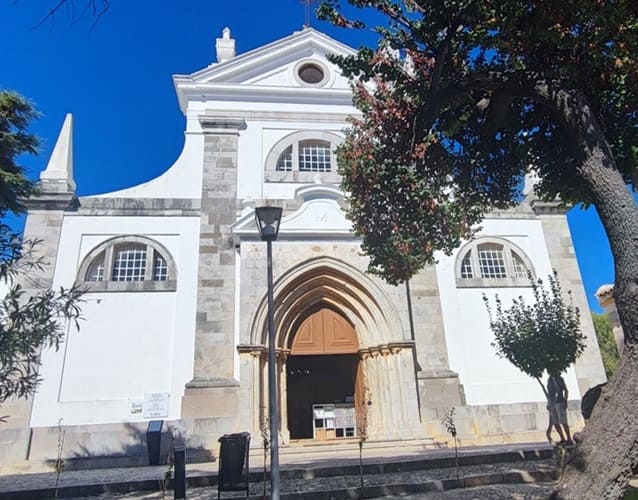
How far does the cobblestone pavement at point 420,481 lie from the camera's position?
21.5ft

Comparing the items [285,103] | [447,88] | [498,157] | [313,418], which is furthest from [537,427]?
[285,103]

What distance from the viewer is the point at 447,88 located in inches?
254

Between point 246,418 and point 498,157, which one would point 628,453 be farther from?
point 246,418

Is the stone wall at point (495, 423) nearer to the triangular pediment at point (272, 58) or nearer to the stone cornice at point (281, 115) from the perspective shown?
the stone cornice at point (281, 115)

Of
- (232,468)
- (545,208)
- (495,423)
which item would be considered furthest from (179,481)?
(545,208)

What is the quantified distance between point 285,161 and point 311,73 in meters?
3.84

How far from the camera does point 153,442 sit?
1090 centimetres

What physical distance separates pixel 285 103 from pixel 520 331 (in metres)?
10.0

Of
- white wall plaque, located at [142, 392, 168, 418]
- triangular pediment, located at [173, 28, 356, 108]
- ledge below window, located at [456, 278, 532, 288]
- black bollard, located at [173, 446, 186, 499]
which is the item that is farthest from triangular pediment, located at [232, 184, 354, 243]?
black bollard, located at [173, 446, 186, 499]

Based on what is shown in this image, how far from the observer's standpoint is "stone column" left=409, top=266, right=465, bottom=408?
482 inches

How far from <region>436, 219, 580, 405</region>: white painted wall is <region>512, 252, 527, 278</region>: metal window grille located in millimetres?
355

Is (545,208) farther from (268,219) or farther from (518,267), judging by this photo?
(268,219)

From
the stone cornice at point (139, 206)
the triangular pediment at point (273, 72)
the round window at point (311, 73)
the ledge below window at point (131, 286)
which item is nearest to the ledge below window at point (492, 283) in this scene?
the triangular pediment at point (273, 72)

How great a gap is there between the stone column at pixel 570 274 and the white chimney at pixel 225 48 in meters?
12.1
